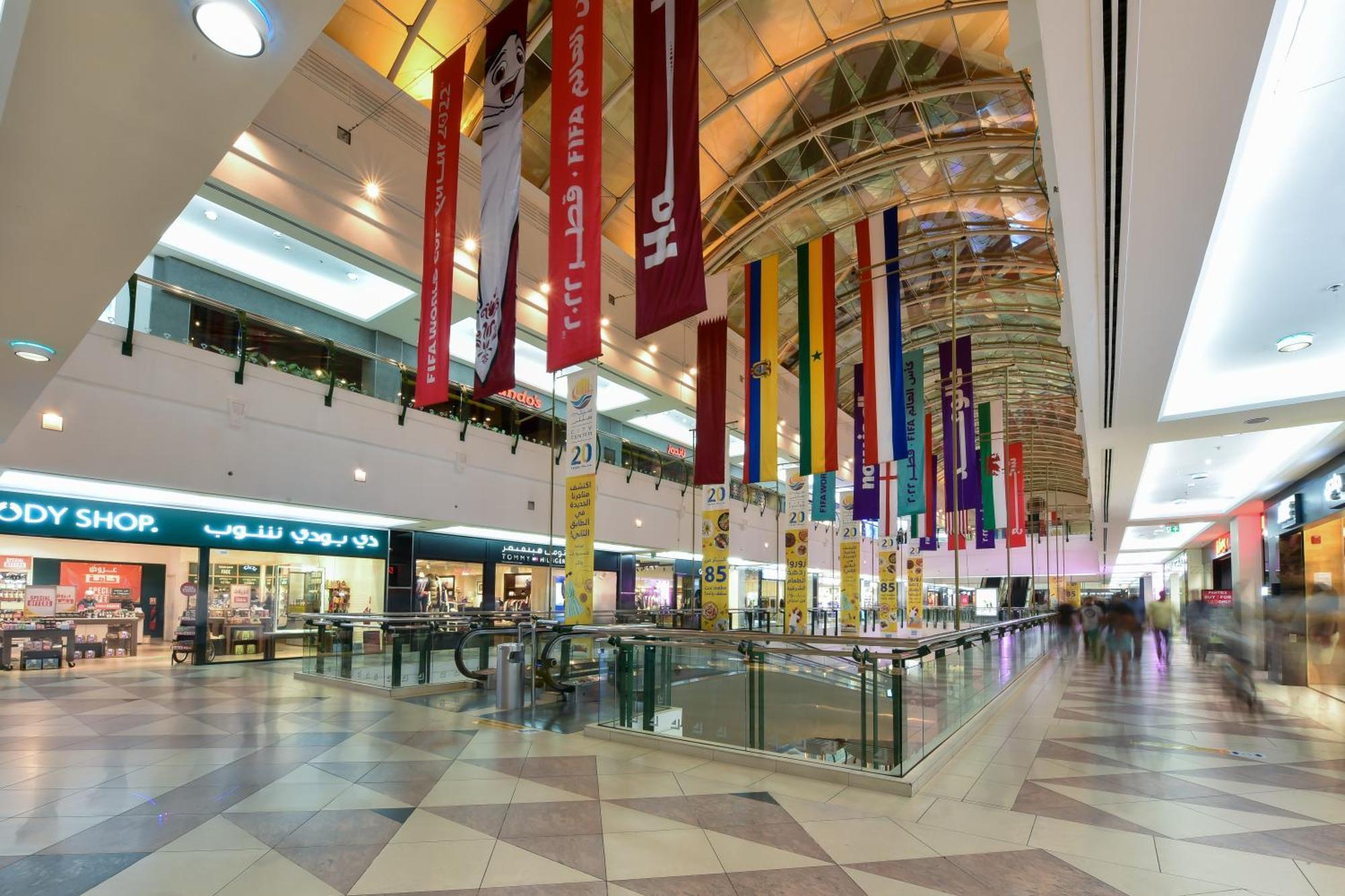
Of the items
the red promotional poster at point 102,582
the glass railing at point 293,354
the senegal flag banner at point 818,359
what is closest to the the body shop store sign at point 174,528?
the glass railing at point 293,354

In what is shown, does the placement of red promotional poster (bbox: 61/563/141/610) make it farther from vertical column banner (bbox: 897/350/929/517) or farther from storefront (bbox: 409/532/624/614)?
vertical column banner (bbox: 897/350/929/517)

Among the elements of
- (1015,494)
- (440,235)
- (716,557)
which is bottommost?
(716,557)

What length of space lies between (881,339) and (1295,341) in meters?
4.61

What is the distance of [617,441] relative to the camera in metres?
20.7

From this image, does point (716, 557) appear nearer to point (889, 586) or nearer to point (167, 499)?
point (889, 586)

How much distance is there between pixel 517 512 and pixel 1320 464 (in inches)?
572

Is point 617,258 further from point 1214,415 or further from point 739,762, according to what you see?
point 739,762

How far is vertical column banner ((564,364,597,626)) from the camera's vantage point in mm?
9672

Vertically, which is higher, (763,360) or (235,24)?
(763,360)

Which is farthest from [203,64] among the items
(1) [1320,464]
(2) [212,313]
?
(1) [1320,464]

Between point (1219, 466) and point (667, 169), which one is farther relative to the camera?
point (1219, 466)

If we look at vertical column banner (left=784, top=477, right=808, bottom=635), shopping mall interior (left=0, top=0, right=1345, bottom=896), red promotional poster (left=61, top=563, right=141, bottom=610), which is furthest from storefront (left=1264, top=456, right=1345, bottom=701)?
red promotional poster (left=61, top=563, right=141, bottom=610)

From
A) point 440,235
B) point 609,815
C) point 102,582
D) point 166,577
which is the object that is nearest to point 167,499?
point 102,582

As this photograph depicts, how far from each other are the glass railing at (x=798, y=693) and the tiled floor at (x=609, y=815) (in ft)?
1.25
